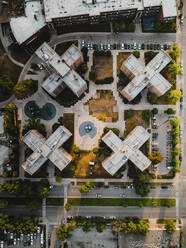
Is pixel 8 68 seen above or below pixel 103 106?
above

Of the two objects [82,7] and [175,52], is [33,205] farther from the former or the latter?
[175,52]

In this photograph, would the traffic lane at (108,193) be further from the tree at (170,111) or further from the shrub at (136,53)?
the shrub at (136,53)

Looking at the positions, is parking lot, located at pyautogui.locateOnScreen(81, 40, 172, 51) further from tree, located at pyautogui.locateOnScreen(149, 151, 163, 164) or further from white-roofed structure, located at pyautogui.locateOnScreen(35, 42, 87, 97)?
tree, located at pyautogui.locateOnScreen(149, 151, 163, 164)

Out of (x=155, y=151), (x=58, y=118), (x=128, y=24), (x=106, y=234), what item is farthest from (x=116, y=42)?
(x=106, y=234)

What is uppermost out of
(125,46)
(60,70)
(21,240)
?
(125,46)

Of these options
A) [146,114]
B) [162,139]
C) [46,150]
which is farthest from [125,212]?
[46,150]

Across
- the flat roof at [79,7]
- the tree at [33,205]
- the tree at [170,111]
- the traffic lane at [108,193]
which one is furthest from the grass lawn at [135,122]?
the tree at [33,205]

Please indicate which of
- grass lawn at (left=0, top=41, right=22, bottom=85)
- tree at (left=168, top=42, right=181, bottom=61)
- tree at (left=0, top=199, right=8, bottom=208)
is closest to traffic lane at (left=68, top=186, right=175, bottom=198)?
tree at (left=0, top=199, right=8, bottom=208)
